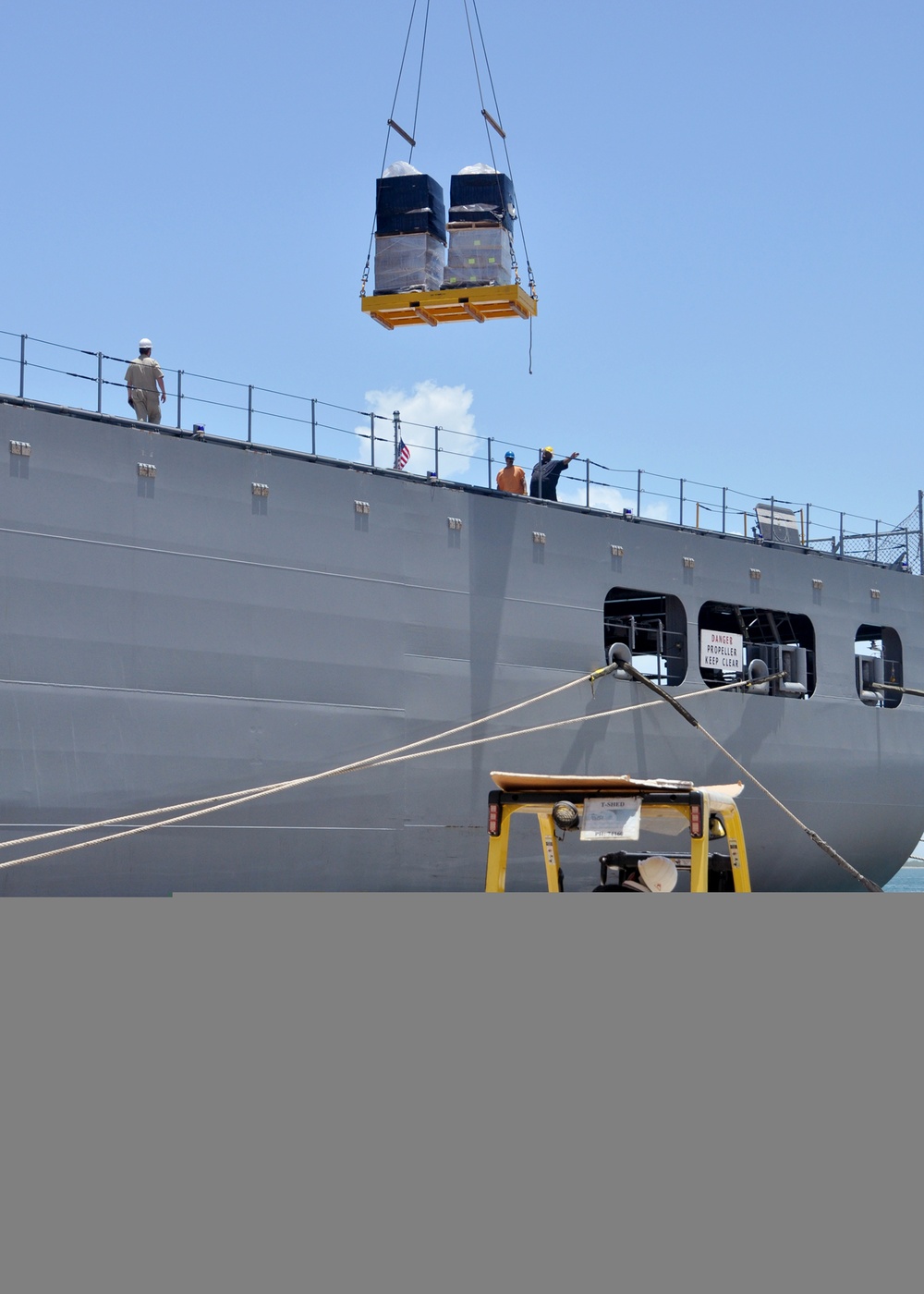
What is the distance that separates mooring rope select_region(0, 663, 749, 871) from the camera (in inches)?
500

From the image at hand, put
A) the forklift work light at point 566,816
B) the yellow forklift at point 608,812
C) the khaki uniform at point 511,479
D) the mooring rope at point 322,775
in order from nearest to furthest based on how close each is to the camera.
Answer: the yellow forklift at point 608,812, the forklift work light at point 566,816, the mooring rope at point 322,775, the khaki uniform at point 511,479

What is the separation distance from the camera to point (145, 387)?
1486cm

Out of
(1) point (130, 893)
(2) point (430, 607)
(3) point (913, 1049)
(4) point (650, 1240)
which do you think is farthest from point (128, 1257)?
(2) point (430, 607)

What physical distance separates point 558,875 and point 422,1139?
3.41 metres

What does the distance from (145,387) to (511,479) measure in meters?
5.50

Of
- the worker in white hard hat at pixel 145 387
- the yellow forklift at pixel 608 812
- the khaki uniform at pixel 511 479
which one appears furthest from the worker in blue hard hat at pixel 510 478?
the yellow forklift at pixel 608 812

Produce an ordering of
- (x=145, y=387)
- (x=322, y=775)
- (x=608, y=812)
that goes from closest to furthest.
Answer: (x=608, y=812)
(x=322, y=775)
(x=145, y=387)

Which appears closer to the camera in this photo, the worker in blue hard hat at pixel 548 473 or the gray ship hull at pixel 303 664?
the gray ship hull at pixel 303 664

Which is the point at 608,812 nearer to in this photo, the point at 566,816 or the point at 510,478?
the point at 566,816

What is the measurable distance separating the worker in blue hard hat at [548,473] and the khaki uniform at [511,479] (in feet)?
1.04

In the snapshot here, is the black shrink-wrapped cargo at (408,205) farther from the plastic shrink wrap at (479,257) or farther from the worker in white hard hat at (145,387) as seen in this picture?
the worker in white hard hat at (145,387)

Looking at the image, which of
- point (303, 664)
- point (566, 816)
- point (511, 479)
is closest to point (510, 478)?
point (511, 479)

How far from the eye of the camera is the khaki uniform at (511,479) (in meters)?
18.2

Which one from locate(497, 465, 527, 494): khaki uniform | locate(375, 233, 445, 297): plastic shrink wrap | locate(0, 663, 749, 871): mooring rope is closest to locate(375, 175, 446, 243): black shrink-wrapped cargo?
locate(375, 233, 445, 297): plastic shrink wrap
